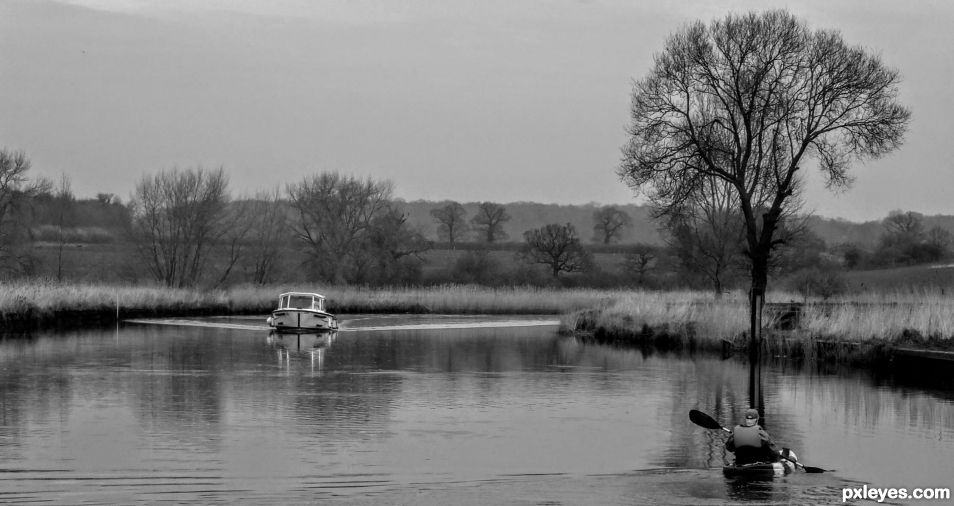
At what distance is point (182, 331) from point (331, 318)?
5645 mm

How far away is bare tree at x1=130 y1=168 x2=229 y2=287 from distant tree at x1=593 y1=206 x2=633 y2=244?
234 feet

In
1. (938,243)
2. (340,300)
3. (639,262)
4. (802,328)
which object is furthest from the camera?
(938,243)

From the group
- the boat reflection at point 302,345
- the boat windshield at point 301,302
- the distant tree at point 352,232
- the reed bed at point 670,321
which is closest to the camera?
the boat reflection at point 302,345

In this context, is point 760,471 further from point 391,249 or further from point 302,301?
point 391,249

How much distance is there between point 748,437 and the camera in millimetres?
15453

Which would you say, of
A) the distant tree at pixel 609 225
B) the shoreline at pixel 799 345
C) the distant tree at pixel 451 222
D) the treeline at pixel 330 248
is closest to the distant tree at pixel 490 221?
the distant tree at pixel 451 222

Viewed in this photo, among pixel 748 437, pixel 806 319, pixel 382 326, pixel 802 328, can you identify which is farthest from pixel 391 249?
pixel 748 437

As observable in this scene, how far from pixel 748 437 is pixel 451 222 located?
369ft

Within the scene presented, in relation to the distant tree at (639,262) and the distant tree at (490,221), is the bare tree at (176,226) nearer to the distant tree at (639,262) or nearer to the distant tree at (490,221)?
the distant tree at (639,262)

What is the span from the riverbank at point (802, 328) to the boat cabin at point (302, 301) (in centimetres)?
1138

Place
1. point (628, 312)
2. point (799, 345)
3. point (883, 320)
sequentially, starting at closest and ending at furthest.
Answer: point (883, 320), point (799, 345), point (628, 312)

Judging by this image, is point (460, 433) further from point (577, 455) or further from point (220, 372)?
point (220, 372)

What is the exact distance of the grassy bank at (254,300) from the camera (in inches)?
1984

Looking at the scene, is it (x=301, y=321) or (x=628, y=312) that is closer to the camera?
(x=628, y=312)
